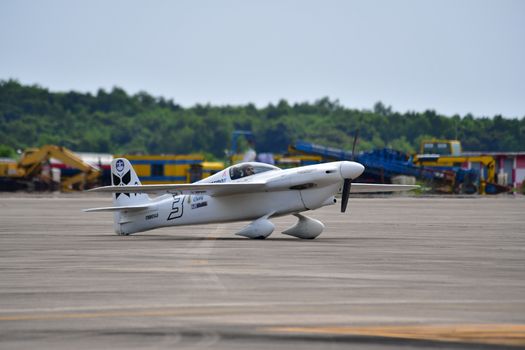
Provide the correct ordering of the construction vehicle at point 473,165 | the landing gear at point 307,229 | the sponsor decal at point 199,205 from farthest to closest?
1. the construction vehicle at point 473,165
2. the sponsor decal at point 199,205
3. the landing gear at point 307,229

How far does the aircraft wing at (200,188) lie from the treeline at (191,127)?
12037cm

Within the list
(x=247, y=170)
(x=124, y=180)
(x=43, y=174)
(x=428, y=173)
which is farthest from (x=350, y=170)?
(x=43, y=174)

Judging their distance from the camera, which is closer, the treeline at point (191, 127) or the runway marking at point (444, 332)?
the runway marking at point (444, 332)

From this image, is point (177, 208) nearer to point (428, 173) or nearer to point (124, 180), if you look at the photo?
point (124, 180)

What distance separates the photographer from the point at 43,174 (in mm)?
79688

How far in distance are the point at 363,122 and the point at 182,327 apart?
6116 inches

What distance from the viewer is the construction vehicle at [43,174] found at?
78375 mm

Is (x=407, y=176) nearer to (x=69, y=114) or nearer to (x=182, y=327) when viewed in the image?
(x=182, y=327)

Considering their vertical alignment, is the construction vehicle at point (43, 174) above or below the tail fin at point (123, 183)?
below

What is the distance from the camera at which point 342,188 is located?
24.3 metres

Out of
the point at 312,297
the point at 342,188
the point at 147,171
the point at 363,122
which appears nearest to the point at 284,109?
the point at 363,122

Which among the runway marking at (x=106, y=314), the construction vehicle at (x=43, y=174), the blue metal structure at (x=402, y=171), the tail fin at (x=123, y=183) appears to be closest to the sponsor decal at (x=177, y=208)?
the tail fin at (x=123, y=183)

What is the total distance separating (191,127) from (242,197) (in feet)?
510

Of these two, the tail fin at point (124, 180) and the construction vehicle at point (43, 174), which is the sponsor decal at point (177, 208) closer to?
the tail fin at point (124, 180)
